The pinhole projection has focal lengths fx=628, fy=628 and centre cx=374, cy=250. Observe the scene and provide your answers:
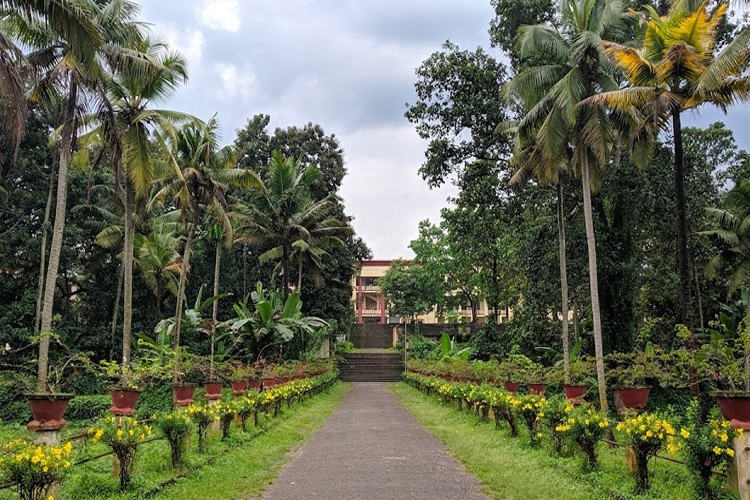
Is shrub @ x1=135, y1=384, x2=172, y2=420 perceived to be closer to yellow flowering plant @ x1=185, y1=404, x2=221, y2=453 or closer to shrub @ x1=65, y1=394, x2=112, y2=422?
shrub @ x1=65, y1=394, x2=112, y2=422

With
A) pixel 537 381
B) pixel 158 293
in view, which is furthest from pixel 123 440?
pixel 158 293

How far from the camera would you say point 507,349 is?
23.7 meters

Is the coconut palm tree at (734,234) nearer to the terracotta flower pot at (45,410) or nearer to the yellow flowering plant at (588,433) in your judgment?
the yellow flowering plant at (588,433)

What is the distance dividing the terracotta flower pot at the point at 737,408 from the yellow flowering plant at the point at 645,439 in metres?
0.65

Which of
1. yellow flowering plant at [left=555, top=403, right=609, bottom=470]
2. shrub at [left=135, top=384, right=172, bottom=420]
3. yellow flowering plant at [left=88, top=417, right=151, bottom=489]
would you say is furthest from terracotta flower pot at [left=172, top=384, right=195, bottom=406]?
shrub at [left=135, top=384, right=172, bottom=420]

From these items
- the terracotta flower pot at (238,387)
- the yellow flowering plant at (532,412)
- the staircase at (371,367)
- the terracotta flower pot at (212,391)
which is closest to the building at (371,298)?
the staircase at (371,367)

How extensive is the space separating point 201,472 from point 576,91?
8.99 m

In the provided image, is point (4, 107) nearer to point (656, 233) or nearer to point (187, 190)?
point (187, 190)

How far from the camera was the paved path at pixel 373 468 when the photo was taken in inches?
258

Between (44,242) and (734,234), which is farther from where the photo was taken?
(44,242)

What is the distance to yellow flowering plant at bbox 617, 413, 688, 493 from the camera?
240 inches

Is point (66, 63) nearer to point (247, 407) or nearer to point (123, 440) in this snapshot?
point (247, 407)

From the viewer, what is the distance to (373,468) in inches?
311

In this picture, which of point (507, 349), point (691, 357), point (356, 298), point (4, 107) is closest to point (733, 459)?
point (691, 357)
